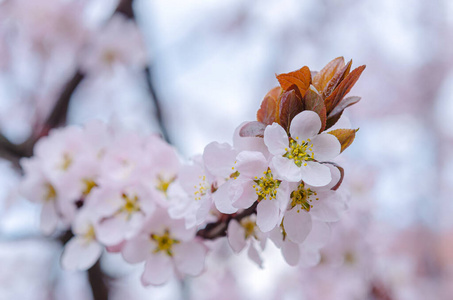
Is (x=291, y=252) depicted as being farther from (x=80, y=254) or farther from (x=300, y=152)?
(x=80, y=254)

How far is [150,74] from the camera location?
90.9 inches

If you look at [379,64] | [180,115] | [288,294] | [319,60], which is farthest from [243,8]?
[288,294]

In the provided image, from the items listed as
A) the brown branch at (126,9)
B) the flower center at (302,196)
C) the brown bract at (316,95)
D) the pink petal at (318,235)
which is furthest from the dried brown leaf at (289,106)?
the brown branch at (126,9)

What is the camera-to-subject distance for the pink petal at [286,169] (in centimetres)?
51

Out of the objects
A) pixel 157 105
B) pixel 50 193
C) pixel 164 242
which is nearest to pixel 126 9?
pixel 157 105

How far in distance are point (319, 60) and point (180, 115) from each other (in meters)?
1.79

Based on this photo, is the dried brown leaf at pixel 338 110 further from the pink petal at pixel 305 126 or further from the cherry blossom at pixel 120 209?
the cherry blossom at pixel 120 209

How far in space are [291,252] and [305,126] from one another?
0.78 ft

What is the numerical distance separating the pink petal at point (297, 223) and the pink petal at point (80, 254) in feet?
1.73

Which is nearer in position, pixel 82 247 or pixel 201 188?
pixel 201 188

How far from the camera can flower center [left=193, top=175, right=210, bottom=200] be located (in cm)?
68

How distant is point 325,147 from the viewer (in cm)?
55

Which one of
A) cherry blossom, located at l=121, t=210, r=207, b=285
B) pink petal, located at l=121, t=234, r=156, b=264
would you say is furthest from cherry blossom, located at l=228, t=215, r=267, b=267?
pink petal, located at l=121, t=234, r=156, b=264

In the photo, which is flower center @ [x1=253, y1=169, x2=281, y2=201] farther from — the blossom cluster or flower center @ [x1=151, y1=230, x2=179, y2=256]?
flower center @ [x1=151, y1=230, x2=179, y2=256]
